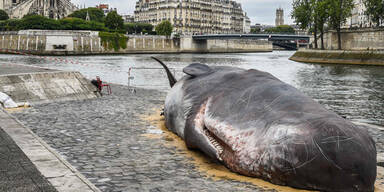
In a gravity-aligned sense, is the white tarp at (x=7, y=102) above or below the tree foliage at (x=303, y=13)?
below

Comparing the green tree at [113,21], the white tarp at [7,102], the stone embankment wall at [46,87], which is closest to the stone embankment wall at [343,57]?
the stone embankment wall at [46,87]

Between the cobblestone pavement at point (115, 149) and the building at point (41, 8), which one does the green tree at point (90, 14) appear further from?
the cobblestone pavement at point (115, 149)

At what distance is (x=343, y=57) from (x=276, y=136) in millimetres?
58701

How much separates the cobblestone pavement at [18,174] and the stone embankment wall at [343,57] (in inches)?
2149

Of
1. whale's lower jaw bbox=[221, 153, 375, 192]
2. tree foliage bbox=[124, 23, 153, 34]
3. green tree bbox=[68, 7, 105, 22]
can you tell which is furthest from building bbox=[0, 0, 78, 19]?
whale's lower jaw bbox=[221, 153, 375, 192]

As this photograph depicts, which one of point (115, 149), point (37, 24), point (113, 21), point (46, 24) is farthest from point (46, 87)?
point (113, 21)

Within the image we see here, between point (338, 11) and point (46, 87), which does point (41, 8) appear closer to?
point (338, 11)

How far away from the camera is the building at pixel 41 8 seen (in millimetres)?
134750

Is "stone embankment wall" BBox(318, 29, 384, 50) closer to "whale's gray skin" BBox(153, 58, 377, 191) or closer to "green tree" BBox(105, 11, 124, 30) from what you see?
"whale's gray skin" BBox(153, 58, 377, 191)

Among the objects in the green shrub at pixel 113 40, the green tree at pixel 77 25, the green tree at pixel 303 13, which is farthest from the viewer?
the green tree at pixel 77 25

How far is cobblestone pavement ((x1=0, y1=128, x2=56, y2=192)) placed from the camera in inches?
219

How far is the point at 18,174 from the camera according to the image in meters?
6.14

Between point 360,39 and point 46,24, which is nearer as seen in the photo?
point 360,39

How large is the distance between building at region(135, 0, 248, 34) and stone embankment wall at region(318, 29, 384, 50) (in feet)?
263
